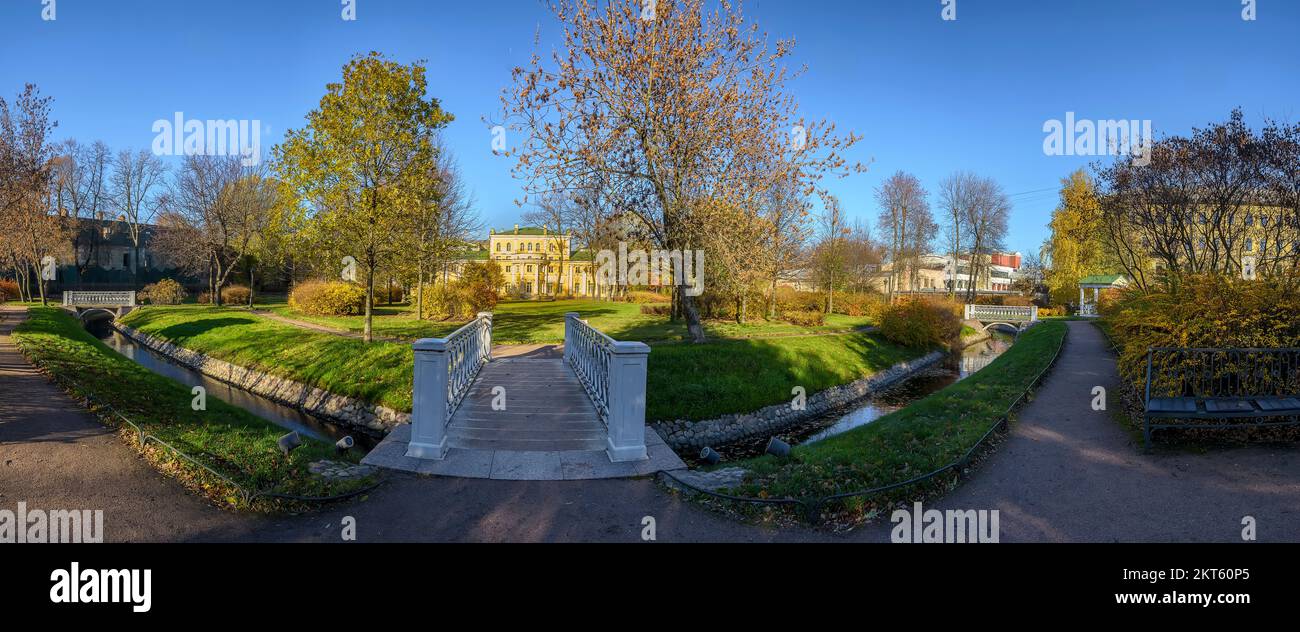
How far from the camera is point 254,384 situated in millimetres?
17297

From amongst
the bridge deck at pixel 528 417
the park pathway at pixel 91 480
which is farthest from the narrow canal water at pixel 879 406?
the park pathway at pixel 91 480

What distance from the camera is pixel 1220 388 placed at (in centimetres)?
727

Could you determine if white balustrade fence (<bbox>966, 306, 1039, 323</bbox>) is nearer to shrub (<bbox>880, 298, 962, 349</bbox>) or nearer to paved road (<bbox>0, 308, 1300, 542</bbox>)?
shrub (<bbox>880, 298, 962, 349</bbox>)

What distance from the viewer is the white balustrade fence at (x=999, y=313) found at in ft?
125

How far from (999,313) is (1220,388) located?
35.7 meters

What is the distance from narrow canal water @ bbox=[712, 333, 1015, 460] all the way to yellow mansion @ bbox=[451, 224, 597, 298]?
138ft

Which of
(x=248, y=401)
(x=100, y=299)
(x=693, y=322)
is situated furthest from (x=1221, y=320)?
(x=100, y=299)

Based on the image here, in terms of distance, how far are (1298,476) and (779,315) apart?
2588cm

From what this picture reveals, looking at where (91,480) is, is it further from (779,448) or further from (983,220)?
(983,220)

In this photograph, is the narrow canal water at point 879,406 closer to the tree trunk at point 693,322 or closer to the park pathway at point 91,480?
the tree trunk at point 693,322

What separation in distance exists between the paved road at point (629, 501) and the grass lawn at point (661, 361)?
7043 millimetres

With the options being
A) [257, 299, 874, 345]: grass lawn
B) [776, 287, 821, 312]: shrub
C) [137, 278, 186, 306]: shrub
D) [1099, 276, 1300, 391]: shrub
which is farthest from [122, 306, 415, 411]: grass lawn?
[776, 287, 821, 312]: shrub

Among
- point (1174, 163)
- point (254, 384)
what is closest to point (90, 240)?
point (254, 384)

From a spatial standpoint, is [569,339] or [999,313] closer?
[569,339]
